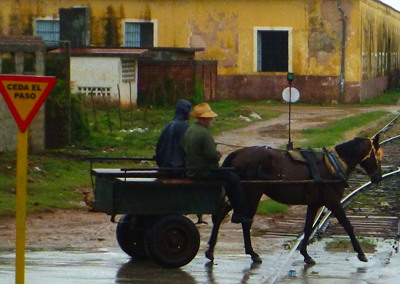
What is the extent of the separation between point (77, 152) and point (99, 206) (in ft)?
32.2

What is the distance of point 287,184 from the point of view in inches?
523

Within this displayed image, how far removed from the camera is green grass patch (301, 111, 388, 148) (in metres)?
27.7

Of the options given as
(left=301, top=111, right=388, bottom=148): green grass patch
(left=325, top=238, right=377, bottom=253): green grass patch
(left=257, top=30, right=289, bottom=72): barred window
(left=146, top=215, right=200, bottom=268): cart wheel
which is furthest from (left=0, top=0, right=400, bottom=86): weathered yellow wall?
(left=146, top=215, right=200, bottom=268): cart wheel

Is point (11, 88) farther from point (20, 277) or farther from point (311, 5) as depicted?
point (311, 5)

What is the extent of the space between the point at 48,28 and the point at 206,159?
3215 centimetres

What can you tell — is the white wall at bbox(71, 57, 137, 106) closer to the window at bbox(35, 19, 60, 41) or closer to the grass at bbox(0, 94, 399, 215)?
the grass at bbox(0, 94, 399, 215)

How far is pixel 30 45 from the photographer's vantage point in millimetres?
21094

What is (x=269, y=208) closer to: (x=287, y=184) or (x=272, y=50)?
(x=287, y=184)

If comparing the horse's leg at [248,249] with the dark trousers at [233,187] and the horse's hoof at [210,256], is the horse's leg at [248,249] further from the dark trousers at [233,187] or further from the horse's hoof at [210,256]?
the horse's hoof at [210,256]

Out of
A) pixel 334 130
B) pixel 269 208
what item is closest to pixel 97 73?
pixel 334 130

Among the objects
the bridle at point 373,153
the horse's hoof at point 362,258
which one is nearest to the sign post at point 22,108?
the horse's hoof at point 362,258

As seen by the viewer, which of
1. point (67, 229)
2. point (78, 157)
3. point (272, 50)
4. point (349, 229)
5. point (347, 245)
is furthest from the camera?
point (272, 50)

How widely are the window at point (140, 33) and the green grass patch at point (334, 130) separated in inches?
410

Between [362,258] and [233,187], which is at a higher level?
[233,187]
